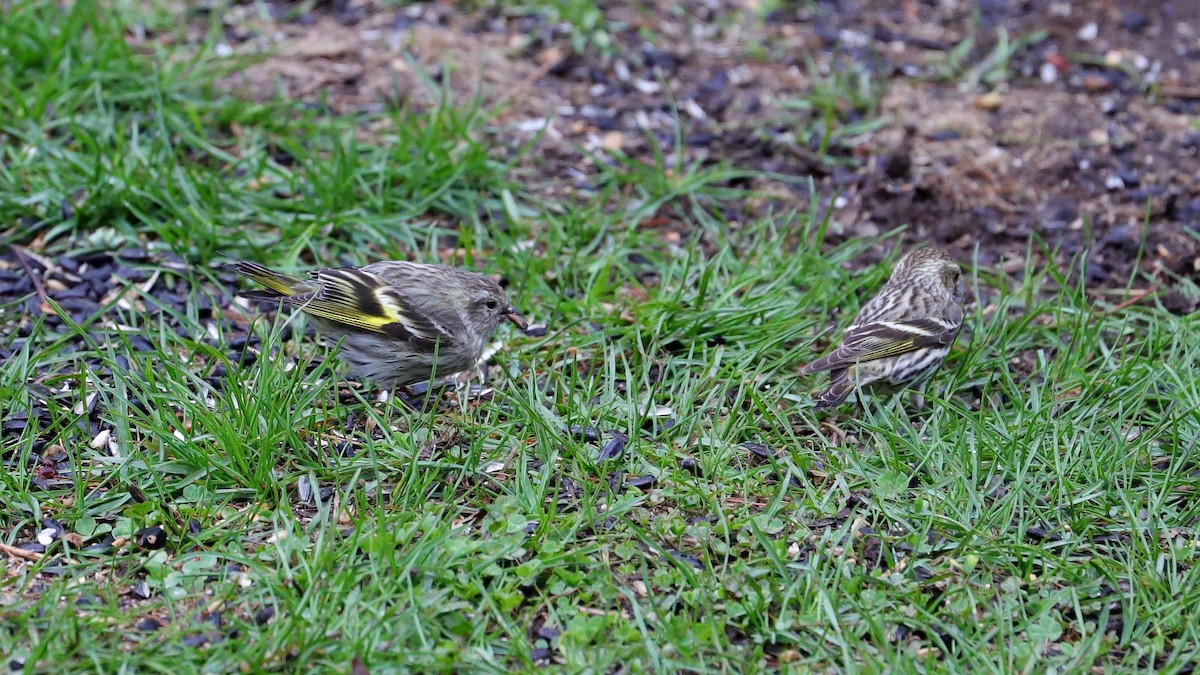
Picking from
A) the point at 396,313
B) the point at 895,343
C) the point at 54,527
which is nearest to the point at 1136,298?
the point at 895,343

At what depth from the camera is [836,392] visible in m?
4.78

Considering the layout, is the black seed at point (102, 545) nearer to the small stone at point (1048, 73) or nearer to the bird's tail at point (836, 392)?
the bird's tail at point (836, 392)

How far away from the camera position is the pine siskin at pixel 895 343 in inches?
191

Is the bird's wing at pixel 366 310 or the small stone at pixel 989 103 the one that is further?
the small stone at pixel 989 103

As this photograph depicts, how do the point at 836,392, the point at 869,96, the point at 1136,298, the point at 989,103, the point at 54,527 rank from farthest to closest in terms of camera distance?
1. the point at 989,103
2. the point at 869,96
3. the point at 1136,298
4. the point at 836,392
5. the point at 54,527

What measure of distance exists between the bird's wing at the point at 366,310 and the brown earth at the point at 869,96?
1796 millimetres

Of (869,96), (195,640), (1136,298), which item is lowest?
(1136,298)

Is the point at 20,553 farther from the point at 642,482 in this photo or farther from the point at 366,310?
the point at 642,482

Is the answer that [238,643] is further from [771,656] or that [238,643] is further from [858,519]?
[858,519]

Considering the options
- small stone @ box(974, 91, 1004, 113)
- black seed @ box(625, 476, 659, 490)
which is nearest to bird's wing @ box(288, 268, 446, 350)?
black seed @ box(625, 476, 659, 490)

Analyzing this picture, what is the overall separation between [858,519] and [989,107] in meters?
3.83

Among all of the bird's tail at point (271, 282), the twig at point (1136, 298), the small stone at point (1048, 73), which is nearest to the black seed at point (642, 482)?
the bird's tail at point (271, 282)

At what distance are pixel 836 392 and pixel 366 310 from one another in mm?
1798

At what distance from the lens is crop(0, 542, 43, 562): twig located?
3969 mm
